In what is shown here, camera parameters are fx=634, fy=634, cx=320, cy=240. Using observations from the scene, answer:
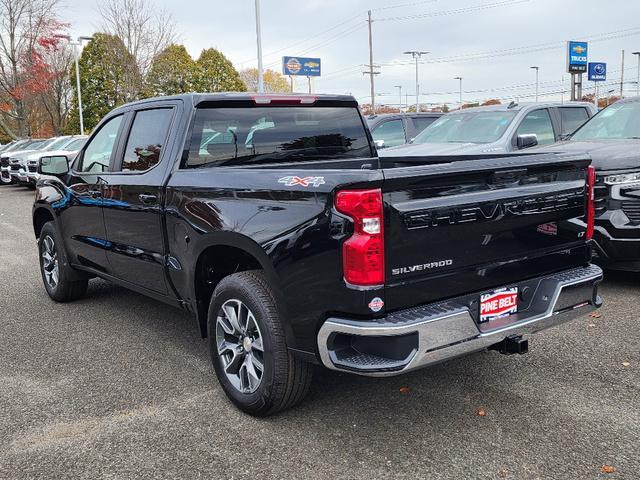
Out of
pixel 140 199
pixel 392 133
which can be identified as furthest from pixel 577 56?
pixel 140 199

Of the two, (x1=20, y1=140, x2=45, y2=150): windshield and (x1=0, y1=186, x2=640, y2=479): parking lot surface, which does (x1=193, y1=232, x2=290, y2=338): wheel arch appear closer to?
(x1=0, y1=186, x2=640, y2=479): parking lot surface

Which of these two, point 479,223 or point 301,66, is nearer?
point 479,223

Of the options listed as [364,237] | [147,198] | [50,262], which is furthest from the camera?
[50,262]

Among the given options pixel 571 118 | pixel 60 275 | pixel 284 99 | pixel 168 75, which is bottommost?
pixel 60 275

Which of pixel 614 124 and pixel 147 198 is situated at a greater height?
pixel 614 124

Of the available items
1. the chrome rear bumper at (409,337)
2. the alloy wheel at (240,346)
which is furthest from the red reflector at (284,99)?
the chrome rear bumper at (409,337)

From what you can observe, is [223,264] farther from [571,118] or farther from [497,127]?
[571,118]

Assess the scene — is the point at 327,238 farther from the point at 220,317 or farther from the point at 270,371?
the point at 220,317

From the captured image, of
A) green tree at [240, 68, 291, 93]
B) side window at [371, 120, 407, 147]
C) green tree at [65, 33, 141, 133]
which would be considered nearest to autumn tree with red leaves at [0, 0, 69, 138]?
green tree at [65, 33, 141, 133]

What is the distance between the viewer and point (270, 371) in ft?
11.1

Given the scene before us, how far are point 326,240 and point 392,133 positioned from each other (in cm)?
1051

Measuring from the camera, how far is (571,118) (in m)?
10.5

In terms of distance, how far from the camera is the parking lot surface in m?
3.10

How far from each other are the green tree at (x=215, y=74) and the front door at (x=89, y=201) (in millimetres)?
33107
